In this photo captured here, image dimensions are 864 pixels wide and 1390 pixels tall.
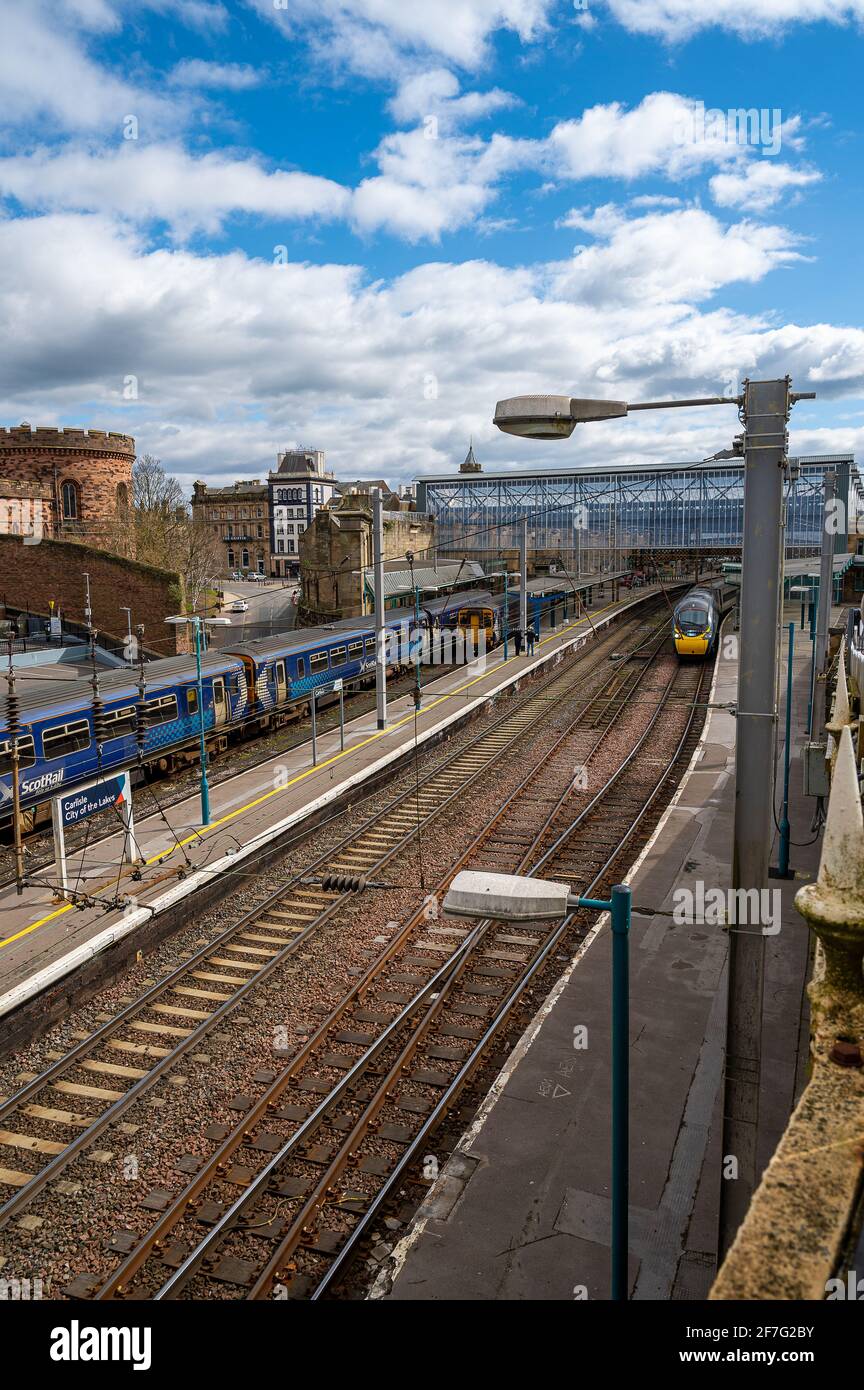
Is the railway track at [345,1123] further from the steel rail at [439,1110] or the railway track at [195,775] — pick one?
the railway track at [195,775]

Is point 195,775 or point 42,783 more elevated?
point 42,783

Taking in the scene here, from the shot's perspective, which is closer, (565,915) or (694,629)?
(565,915)

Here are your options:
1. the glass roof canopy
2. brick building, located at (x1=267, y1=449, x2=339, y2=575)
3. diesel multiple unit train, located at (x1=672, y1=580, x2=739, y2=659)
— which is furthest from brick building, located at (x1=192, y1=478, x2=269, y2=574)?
diesel multiple unit train, located at (x1=672, y1=580, x2=739, y2=659)

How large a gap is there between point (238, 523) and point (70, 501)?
187ft

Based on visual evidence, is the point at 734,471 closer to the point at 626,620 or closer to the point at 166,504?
the point at 626,620

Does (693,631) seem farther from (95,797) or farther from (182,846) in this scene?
(95,797)

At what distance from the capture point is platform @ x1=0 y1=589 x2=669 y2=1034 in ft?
38.4

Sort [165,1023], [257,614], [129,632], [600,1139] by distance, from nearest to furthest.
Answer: [600,1139]
[165,1023]
[129,632]
[257,614]

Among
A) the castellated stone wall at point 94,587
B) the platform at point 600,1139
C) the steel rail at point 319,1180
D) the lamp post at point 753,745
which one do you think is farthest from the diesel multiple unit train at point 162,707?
the castellated stone wall at point 94,587

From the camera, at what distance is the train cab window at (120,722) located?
19.0m

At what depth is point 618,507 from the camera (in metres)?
69.8

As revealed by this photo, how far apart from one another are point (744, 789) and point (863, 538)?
82.8 meters

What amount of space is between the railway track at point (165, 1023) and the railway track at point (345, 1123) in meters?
1.34
